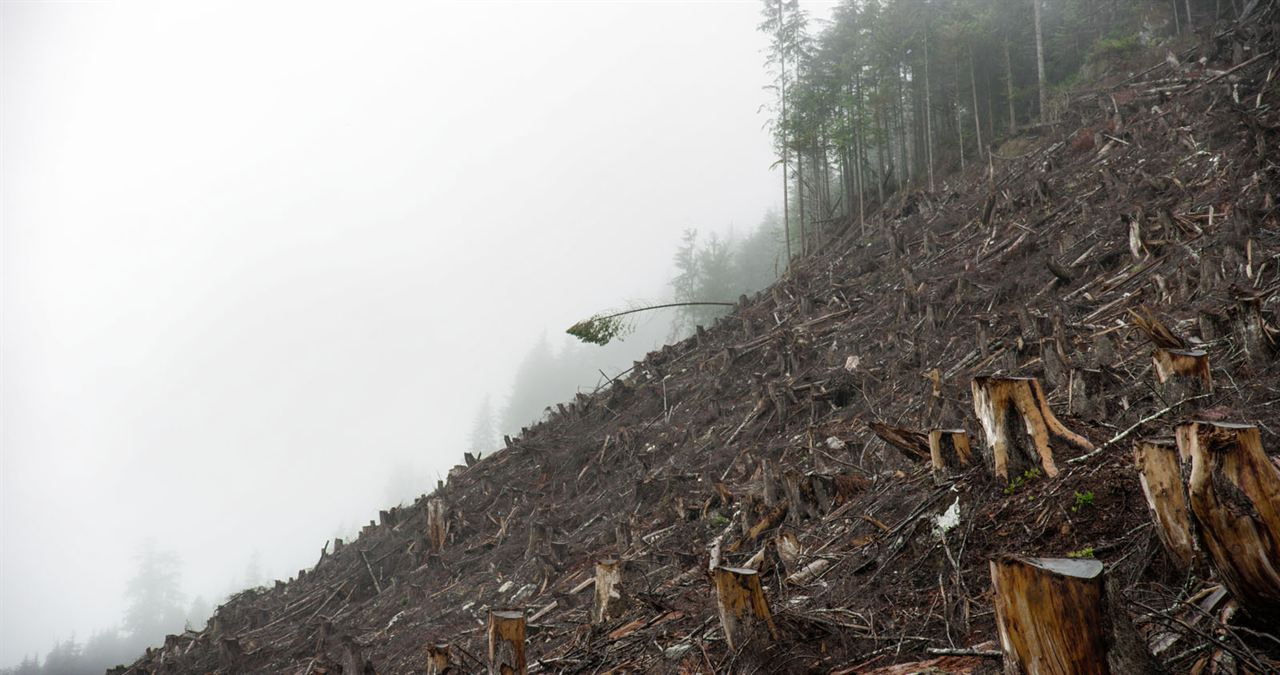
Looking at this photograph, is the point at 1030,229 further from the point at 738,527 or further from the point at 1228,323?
the point at 738,527

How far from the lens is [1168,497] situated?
2291 mm

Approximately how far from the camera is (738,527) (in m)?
6.19

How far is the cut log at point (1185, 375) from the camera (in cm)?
371

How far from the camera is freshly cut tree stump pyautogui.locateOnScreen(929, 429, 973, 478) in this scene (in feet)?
12.9

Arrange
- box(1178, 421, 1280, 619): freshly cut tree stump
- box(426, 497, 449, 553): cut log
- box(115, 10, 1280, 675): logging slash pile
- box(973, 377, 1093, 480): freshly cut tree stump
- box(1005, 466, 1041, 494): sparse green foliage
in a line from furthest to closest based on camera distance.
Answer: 1. box(426, 497, 449, 553): cut log
2. box(973, 377, 1093, 480): freshly cut tree stump
3. box(1005, 466, 1041, 494): sparse green foliage
4. box(115, 10, 1280, 675): logging slash pile
5. box(1178, 421, 1280, 619): freshly cut tree stump

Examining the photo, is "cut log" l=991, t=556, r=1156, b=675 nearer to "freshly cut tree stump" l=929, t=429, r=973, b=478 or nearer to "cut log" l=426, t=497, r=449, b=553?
"freshly cut tree stump" l=929, t=429, r=973, b=478

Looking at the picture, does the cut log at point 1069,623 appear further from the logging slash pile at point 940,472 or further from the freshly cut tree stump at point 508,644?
the freshly cut tree stump at point 508,644

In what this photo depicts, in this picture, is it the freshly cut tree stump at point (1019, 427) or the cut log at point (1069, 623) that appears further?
the freshly cut tree stump at point (1019, 427)

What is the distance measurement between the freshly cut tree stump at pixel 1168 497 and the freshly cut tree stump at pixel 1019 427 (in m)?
1.07

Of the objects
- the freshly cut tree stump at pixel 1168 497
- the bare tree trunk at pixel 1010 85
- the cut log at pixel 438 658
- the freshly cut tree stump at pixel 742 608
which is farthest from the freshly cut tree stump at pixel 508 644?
the bare tree trunk at pixel 1010 85

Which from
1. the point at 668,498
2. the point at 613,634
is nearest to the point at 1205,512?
the point at 613,634

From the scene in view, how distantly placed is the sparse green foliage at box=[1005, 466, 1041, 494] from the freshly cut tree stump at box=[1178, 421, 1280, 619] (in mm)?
1320

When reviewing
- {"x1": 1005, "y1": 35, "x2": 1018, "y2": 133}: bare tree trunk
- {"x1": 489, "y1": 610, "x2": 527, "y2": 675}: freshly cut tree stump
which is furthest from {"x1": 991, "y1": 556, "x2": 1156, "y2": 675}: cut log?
{"x1": 1005, "y1": 35, "x2": 1018, "y2": 133}: bare tree trunk

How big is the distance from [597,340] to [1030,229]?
28.2 feet
